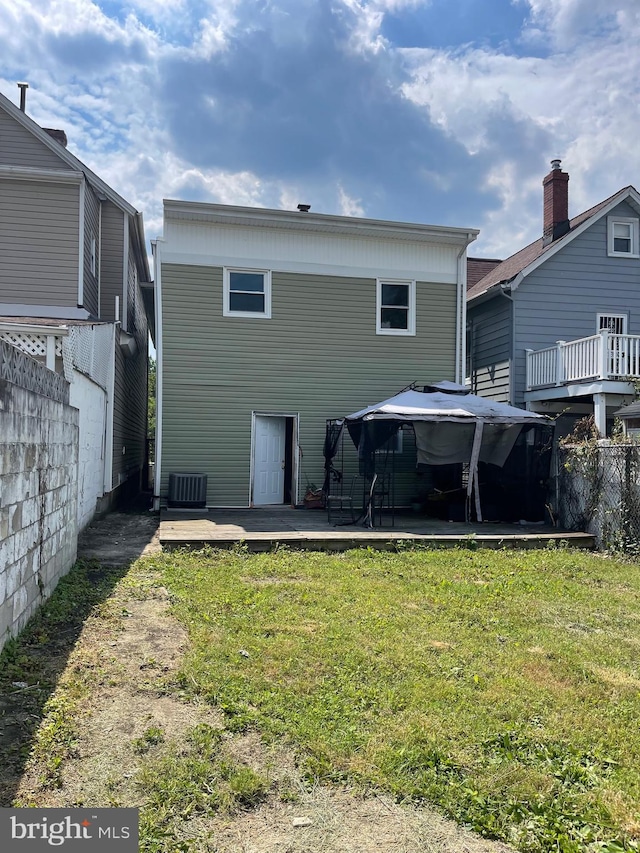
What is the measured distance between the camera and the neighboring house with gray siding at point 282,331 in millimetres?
13031

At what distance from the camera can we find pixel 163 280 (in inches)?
511

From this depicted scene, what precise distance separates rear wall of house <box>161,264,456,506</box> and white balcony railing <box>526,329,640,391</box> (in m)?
2.37

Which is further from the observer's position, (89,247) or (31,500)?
(89,247)

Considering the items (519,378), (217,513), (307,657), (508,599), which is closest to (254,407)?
(217,513)

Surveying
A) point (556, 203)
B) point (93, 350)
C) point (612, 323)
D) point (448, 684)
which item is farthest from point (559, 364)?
point (448, 684)

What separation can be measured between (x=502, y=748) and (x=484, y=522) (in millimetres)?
8909

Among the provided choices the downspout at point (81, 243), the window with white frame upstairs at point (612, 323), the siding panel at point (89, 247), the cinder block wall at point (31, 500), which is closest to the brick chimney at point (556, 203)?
the window with white frame upstairs at point (612, 323)

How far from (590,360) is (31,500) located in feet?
40.5

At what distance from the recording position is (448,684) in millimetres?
3955

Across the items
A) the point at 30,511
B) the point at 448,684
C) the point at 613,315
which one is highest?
the point at 613,315

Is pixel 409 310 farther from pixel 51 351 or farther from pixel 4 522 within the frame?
pixel 4 522

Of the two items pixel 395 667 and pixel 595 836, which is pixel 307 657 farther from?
pixel 595 836

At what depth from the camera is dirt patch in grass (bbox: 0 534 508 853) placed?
2.46m

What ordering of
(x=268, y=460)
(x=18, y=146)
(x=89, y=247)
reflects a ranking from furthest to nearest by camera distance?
(x=268, y=460) → (x=89, y=247) → (x=18, y=146)
